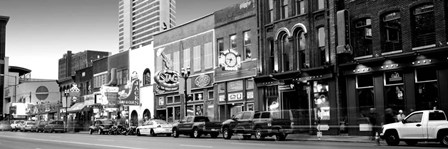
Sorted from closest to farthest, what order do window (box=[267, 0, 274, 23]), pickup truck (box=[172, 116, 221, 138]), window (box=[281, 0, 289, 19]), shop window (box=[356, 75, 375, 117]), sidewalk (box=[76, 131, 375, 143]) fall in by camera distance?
sidewalk (box=[76, 131, 375, 143]) → shop window (box=[356, 75, 375, 117]) → pickup truck (box=[172, 116, 221, 138]) → window (box=[281, 0, 289, 19]) → window (box=[267, 0, 274, 23])

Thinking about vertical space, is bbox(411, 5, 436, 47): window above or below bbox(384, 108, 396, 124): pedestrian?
above

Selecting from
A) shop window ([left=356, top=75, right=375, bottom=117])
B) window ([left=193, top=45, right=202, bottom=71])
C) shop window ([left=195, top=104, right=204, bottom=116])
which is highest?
window ([left=193, top=45, right=202, bottom=71])

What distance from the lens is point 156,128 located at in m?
40.8

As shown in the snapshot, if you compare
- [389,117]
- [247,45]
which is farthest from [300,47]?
[389,117]

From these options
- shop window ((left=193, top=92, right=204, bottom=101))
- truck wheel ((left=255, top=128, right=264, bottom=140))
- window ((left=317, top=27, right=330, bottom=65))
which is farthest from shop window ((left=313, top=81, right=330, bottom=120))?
shop window ((left=193, top=92, right=204, bottom=101))

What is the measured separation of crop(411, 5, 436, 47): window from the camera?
1129 inches

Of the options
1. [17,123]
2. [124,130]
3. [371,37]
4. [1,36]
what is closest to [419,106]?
[371,37]

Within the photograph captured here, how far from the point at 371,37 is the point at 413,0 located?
362 cm

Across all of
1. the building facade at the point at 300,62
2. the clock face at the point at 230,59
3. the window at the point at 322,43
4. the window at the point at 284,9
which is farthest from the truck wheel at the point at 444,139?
the clock face at the point at 230,59

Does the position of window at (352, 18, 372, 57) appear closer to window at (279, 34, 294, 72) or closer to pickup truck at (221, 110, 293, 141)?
pickup truck at (221, 110, 293, 141)

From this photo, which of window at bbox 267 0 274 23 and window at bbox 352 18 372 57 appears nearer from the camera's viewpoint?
window at bbox 352 18 372 57

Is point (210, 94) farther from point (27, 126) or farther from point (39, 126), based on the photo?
point (27, 126)

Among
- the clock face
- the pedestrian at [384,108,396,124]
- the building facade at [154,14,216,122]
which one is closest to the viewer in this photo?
the pedestrian at [384,108,396,124]

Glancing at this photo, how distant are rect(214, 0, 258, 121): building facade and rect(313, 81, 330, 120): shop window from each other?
21.4ft
